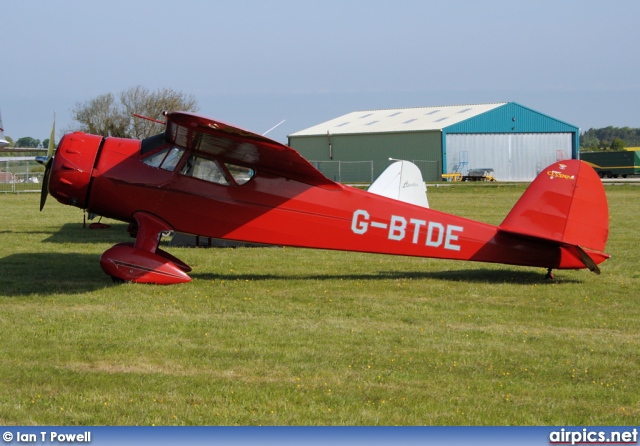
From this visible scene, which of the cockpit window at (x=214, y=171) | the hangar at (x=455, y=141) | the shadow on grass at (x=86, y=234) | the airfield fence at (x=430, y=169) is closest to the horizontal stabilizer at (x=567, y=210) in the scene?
the cockpit window at (x=214, y=171)

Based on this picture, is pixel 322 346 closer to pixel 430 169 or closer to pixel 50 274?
pixel 50 274

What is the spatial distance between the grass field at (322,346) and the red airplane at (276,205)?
0.57 m

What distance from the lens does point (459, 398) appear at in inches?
231

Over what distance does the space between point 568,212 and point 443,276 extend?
84.4 inches

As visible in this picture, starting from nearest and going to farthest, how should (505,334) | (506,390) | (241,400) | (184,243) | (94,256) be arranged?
(241,400) → (506,390) → (505,334) → (94,256) → (184,243)

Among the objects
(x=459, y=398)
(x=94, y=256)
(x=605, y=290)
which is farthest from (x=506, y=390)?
(x=94, y=256)

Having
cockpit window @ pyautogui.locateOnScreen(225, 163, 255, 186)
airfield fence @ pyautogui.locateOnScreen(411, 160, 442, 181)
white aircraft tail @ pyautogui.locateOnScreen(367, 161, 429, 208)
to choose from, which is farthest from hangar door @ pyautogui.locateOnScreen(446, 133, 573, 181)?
cockpit window @ pyautogui.locateOnScreen(225, 163, 255, 186)

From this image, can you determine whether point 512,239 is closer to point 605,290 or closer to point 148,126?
point 605,290

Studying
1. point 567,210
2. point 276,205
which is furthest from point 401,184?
point 567,210

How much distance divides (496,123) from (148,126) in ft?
101

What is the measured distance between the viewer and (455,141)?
201 feet

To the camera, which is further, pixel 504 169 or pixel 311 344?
pixel 504 169

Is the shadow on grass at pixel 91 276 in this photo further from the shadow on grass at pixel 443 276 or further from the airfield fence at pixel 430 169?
the airfield fence at pixel 430 169

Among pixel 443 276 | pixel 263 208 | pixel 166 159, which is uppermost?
pixel 166 159
